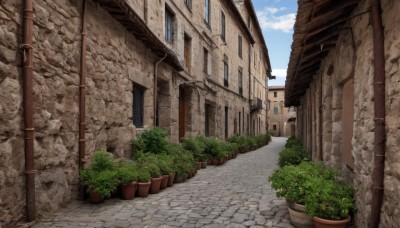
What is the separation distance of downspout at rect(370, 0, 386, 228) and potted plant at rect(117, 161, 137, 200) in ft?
12.3

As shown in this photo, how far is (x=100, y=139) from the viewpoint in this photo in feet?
18.6

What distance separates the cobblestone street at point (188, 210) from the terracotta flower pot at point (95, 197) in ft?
0.36

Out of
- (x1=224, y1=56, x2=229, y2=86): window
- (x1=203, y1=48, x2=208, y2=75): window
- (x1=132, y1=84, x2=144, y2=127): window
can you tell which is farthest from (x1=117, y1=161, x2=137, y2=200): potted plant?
(x1=224, y1=56, x2=229, y2=86): window

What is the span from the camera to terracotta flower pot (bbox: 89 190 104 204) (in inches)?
193

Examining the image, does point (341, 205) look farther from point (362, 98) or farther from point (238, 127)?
point (238, 127)

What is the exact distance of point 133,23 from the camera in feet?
21.3

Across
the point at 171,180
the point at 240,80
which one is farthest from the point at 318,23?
the point at 240,80

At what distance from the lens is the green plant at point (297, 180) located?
391 centimetres

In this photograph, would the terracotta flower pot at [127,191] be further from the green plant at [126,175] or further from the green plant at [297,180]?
the green plant at [297,180]

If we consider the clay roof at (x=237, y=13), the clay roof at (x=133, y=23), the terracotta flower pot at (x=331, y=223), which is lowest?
the terracotta flower pot at (x=331, y=223)

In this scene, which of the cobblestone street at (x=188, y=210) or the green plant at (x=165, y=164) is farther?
the green plant at (x=165, y=164)

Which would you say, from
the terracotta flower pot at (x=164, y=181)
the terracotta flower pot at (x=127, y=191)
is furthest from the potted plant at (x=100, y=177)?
the terracotta flower pot at (x=164, y=181)

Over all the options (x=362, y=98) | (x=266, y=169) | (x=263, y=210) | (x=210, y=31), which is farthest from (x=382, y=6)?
(x=210, y=31)

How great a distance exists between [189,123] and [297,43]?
25.3ft
